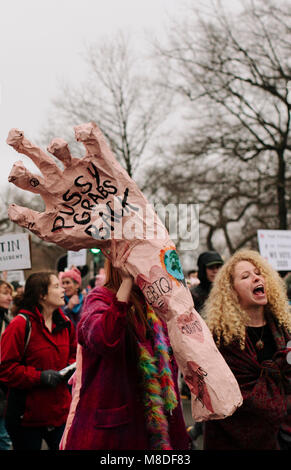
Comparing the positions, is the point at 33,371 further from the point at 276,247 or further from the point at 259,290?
the point at 276,247

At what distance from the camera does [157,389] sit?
2592mm

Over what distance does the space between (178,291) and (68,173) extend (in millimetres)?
769

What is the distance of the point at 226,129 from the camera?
52.5 ft

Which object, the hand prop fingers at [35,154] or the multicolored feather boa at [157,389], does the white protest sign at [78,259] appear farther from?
the hand prop fingers at [35,154]

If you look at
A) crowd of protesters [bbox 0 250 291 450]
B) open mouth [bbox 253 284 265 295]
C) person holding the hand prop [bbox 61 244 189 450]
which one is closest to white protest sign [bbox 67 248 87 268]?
crowd of protesters [bbox 0 250 291 450]

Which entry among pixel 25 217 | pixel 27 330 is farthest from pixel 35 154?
pixel 27 330

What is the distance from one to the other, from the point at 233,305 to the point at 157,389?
37.2 inches

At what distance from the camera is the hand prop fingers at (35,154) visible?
7.83 ft

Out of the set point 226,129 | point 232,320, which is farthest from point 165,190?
point 232,320

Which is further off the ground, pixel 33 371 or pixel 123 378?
pixel 123 378

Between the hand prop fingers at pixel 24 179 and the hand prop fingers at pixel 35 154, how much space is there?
52 millimetres

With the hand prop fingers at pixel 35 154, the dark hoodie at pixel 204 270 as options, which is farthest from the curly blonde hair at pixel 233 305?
the dark hoodie at pixel 204 270

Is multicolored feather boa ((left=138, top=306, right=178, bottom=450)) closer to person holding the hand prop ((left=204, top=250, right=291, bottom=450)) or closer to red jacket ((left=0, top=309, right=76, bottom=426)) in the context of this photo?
person holding the hand prop ((left=204, top=250, right=291, bottom=450))

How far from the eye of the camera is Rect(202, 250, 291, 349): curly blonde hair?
10.5 feet
